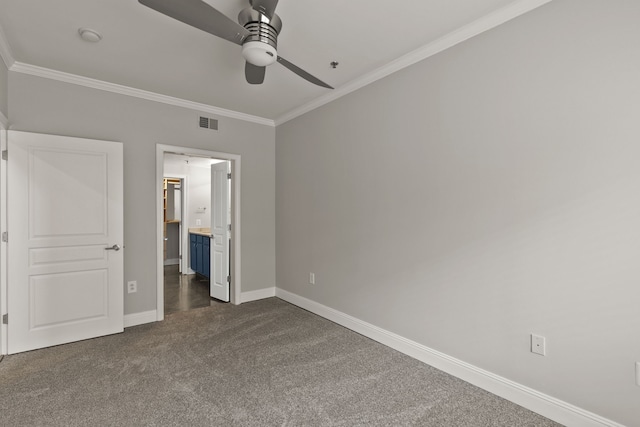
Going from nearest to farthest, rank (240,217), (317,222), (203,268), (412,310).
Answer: (412,310)
(317,222)
(240,217)
(203,268)

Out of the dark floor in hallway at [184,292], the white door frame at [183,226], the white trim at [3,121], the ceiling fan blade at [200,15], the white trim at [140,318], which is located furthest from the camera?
the white door frame at [183,226]

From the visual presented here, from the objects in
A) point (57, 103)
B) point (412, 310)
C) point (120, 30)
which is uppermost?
point (120, 30)

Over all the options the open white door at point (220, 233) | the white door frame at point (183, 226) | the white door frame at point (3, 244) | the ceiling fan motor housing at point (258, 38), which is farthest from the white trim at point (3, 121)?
the white door frame at point (183, 226)

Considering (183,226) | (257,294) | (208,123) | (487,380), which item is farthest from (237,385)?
(183,226)

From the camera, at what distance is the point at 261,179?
4434 millimetres

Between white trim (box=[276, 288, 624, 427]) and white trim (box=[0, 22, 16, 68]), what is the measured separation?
12.4ft

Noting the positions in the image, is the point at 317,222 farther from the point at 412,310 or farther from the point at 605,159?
the point at 605,159

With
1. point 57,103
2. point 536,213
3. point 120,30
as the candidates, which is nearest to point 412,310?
point 536,213

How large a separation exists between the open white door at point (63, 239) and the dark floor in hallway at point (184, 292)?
3.21 feet

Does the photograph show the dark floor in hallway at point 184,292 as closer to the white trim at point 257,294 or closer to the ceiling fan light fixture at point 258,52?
A: the white trim at point 257,294

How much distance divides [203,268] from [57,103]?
11.0ft

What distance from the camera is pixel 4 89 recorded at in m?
2.70

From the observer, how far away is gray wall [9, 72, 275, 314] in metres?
2.96

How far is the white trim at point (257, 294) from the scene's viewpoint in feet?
13.9
